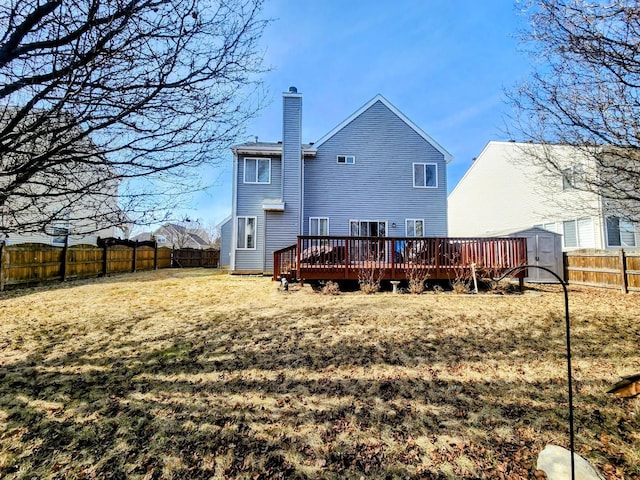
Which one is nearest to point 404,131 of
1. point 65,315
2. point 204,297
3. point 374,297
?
point 374,297

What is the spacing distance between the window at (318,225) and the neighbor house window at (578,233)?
38.3 feet

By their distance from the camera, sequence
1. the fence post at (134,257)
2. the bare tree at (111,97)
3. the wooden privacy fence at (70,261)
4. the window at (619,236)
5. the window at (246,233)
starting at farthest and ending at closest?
the fence post at (134,257)
the window at (246,233)
the window at (619,236)
the wooden privacy fence at (70,261)
the bare tree at (111,97)

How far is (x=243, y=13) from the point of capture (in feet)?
9.91

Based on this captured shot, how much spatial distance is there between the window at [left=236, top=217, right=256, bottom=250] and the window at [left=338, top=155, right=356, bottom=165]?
5.20m

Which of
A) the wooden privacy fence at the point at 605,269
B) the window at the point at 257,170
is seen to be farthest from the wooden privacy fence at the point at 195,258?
the wooden privacy fence at the point at 605,269

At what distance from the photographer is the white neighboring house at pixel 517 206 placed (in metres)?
12.1

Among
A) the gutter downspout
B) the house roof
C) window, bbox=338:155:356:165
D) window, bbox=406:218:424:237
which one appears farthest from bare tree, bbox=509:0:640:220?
the gutter downspout

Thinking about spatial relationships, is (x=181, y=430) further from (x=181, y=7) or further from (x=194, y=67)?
(x=181, y=7)

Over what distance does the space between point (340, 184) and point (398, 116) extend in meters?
4.59

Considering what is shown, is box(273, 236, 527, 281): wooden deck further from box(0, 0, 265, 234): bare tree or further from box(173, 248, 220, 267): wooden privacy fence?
box(173, 248, 220, 267): wooden privacy fence

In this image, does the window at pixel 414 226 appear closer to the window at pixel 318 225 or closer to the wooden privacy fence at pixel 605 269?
the window at pixel 318 225

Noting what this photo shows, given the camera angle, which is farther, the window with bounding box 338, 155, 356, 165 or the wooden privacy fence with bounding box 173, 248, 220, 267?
the wooden privacy fence with bounding box 173, 248, 220, 267

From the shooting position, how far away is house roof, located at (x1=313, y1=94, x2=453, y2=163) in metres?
14.4

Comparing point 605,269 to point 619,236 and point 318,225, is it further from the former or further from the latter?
point 318,225
